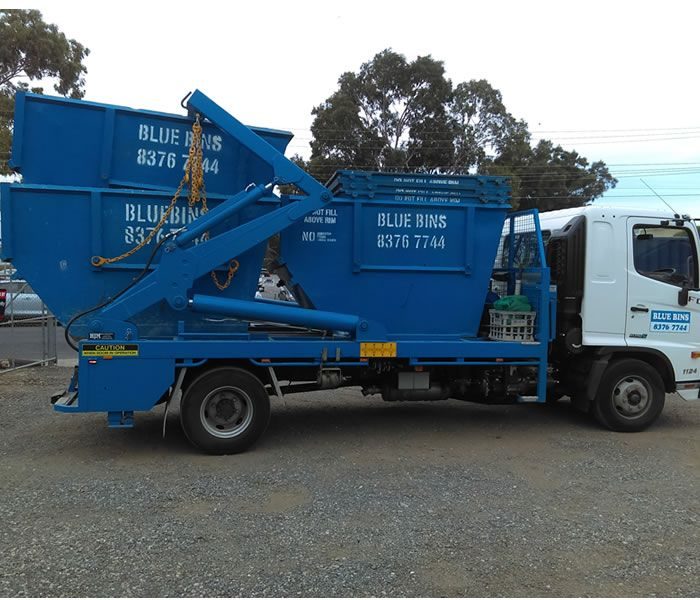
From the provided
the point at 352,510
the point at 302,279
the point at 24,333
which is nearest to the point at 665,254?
the point at 302,279

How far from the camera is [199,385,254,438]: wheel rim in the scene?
219 inches

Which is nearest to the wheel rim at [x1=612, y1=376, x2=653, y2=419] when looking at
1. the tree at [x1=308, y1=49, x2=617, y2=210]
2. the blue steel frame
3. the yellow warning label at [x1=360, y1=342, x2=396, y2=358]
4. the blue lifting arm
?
the blue steel frame

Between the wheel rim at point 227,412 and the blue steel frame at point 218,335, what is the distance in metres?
0.37

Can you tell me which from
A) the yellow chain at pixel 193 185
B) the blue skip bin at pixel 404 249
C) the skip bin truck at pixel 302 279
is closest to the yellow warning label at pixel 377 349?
the skip bin truck at pixel 302 279

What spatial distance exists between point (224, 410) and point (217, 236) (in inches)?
67.4

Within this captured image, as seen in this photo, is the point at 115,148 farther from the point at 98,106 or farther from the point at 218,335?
the point at 218,335

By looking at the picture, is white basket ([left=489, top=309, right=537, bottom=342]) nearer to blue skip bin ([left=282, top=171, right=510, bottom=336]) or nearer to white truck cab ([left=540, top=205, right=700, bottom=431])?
blue skip bin ([left=282, top=171, right=510, bottom=336])

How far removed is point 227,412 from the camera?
5.62 meters

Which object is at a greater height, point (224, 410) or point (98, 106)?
point (98, 106)

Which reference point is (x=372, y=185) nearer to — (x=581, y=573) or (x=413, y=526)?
(x=413, y=526)

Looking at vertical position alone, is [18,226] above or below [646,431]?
above

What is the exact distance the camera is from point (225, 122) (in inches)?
217

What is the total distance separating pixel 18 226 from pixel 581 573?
17.3 feet

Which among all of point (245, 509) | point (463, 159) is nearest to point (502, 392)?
point (245, 509)
